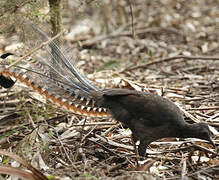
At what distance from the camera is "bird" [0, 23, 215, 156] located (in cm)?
353

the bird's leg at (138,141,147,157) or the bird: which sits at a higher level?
the bird

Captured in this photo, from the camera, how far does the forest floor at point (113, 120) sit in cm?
341

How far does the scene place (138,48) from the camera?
27.7 feet

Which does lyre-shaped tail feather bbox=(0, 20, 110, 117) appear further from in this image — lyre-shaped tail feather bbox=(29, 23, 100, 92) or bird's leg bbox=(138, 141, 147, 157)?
bird's leg bbox=(138, 141, 147, 157)

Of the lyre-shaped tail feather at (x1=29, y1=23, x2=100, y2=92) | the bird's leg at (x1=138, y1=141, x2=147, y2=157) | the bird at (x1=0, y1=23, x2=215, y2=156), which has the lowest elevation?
the bird's leg at (x1=138, y1=141, x2=147, y2=157)

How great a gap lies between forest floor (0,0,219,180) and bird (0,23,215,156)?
0.19 m

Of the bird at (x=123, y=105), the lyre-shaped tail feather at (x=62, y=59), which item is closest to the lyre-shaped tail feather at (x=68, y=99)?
the bird at (x=123, y=105)

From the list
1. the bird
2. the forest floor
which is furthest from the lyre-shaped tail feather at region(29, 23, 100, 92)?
the forest floor

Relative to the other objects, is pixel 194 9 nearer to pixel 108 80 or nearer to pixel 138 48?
pixel 138 48

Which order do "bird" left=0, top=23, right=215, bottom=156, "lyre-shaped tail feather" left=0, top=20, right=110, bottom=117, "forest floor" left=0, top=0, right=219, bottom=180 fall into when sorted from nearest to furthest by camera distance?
"forest floor" left=0, top=0, right=219, bottom=180
"bird" left=0, top=23, right=215, bottom=156
"lyre-shaped tail feather" left=0, top=20, right=110, bottom=117

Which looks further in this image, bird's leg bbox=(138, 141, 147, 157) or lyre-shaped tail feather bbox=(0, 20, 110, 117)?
lyre-shaped tail feather bbox=(0, 20, 110, 117)

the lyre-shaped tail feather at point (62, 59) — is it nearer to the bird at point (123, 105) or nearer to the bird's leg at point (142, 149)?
the bird at point (123, 105)

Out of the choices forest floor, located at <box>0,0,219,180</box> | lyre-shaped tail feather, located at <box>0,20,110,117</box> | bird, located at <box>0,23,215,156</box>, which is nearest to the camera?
forest floor, located at <box>0,0,219,180</box>

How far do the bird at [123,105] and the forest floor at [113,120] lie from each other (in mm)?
186
